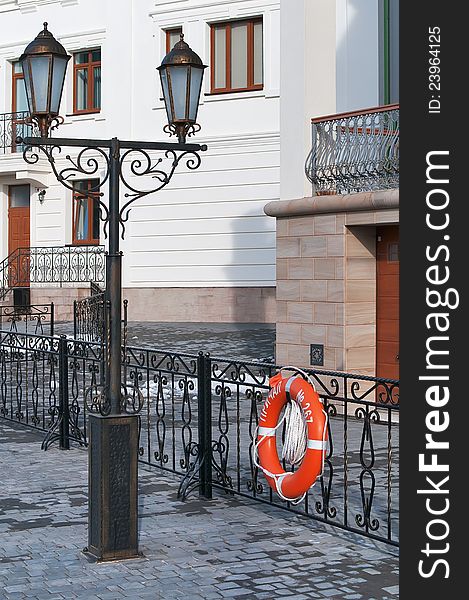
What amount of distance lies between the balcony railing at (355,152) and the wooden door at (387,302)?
65 cm

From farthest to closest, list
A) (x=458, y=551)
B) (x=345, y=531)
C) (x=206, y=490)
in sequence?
1. (x=206, y=490)
2. (x=345, y=531)
3. (x=458, y=551)

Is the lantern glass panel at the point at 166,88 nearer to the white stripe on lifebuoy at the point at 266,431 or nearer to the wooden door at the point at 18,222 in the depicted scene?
the white stripe on lifebuoy at the point at 266,431

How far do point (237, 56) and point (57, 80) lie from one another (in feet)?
61.9

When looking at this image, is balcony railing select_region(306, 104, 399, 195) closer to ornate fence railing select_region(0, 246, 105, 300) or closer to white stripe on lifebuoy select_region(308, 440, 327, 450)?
white stripe on lifebuoy select_region(308, 440, 327, 450)

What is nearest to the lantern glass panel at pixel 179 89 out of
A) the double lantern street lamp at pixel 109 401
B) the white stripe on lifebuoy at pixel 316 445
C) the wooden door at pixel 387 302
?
the double lantern street lamp at pixel 109 401

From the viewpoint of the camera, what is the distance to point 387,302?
13414 mm

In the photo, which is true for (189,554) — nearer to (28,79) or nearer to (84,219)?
(28,79)

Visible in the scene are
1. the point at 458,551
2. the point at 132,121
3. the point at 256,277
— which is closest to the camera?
the point at 458,551

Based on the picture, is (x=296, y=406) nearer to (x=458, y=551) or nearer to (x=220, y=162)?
(x=458, y=551)

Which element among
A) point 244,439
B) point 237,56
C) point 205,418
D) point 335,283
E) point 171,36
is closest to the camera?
point 205,418

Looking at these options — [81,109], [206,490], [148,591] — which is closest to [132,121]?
[81,109]

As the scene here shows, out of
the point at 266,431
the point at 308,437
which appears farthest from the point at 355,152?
the point at 308,437

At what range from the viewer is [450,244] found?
496cm

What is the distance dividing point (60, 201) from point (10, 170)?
1479mm
